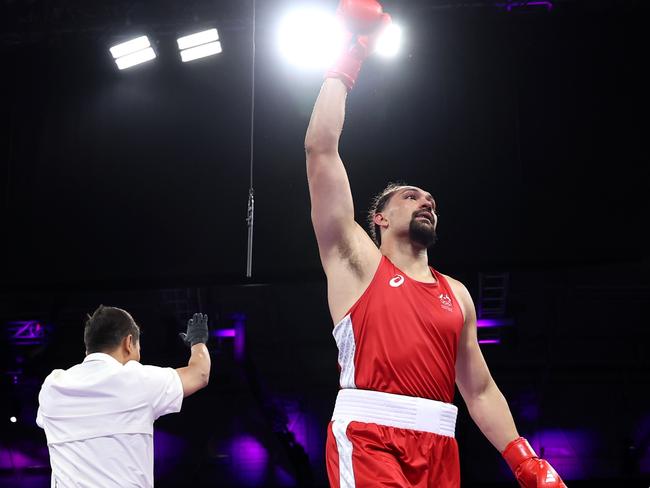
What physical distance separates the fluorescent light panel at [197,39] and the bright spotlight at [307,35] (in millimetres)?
663

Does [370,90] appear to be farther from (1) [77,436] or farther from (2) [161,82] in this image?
(1) [77,436]

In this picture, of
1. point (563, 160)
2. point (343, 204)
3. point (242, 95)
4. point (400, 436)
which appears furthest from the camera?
point (242, 95)

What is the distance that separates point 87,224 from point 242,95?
2.01 metres

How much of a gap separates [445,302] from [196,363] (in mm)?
1355

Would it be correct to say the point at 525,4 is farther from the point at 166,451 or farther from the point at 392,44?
the point at 166,451

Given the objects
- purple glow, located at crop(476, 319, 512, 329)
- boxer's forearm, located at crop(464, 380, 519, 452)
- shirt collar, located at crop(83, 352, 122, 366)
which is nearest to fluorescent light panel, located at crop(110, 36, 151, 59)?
shirt collar, located at crop(83, 352, 122, 366)

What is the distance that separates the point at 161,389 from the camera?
9.88 ft

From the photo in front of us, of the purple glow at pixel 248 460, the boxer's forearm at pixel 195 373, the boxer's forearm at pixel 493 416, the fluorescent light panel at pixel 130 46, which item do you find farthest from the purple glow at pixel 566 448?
the boxer's forearm at pixel 493 416

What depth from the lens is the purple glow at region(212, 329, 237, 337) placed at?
31.0 ft

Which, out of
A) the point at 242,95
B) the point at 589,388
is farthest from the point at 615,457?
the point at 242,95

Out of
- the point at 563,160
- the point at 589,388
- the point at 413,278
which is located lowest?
the point at 589,388

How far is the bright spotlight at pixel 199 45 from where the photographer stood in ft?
22.9

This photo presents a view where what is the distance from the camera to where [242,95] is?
288 inches

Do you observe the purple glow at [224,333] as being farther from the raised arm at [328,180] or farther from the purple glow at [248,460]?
the raised arm at [328,180]
